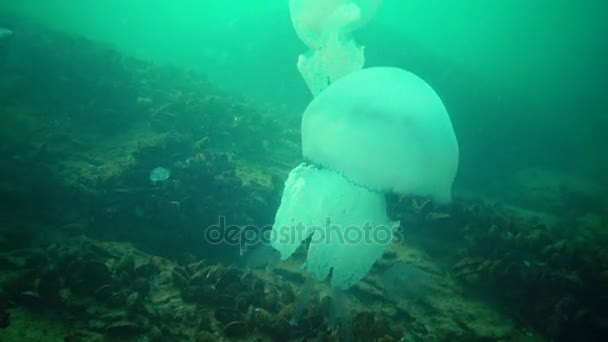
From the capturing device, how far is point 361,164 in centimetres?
287

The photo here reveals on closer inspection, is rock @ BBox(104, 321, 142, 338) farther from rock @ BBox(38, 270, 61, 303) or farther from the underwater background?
rock @ BBox(38, 270, 61, 303)

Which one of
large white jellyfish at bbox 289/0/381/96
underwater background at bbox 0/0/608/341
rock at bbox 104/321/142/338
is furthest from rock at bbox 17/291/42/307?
large white jellyfish at bbox 289/0/381/96

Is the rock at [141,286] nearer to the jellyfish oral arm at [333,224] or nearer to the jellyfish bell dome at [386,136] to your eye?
the jellyfish oral arm at [333,224]

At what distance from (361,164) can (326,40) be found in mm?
3528

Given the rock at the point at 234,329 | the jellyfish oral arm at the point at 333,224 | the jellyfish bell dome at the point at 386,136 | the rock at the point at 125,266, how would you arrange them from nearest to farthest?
1. the jellyfish bell dome at the point at 386,136
2. the jellyfish oral arm at the point at 333,224
3. the rock at the point at 234,329
4. the rock at the point at 125,266

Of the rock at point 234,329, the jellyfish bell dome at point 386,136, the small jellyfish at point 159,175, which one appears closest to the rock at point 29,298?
the rock at point 234,329

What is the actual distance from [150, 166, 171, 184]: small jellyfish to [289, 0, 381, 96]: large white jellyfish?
3.42m

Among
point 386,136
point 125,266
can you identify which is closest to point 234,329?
point 125,266

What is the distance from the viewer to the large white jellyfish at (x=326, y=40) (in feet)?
18.0

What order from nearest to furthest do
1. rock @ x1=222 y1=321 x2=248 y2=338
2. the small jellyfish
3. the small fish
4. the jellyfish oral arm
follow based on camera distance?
the jellyfish oral arm < rock @ x1=222 y1=321 x2=248 y2=338 < the small jellyfish < the small fish

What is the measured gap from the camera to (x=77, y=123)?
973cm

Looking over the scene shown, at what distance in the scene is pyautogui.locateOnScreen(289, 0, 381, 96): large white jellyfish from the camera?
5.49 meters

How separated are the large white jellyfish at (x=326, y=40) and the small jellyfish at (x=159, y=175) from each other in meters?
3.42

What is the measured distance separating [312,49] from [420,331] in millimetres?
4549
